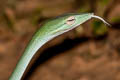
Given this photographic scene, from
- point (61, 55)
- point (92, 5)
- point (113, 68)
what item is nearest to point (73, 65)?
point (61, 55)

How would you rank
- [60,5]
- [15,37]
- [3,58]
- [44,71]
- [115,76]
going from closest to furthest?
[115,76] < [44,71] < [3,58] < [15,37] < [60,5]

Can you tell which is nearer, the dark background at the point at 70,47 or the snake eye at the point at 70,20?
the snake eye at the point at 70,20

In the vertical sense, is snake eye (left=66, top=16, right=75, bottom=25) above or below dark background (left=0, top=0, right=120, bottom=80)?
above

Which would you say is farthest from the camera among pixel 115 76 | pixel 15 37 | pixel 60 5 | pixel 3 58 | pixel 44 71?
pixel 60 5

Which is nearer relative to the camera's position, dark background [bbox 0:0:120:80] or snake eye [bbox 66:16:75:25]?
snake eye [bbox 66:16:75:25]

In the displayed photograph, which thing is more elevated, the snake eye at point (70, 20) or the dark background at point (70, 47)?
the snake eye at point (70, 20)

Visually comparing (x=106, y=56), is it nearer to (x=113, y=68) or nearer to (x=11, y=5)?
(x=113, y=68)

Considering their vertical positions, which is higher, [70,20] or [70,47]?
[70,20]

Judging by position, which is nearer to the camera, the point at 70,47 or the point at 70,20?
the point at 70,20
